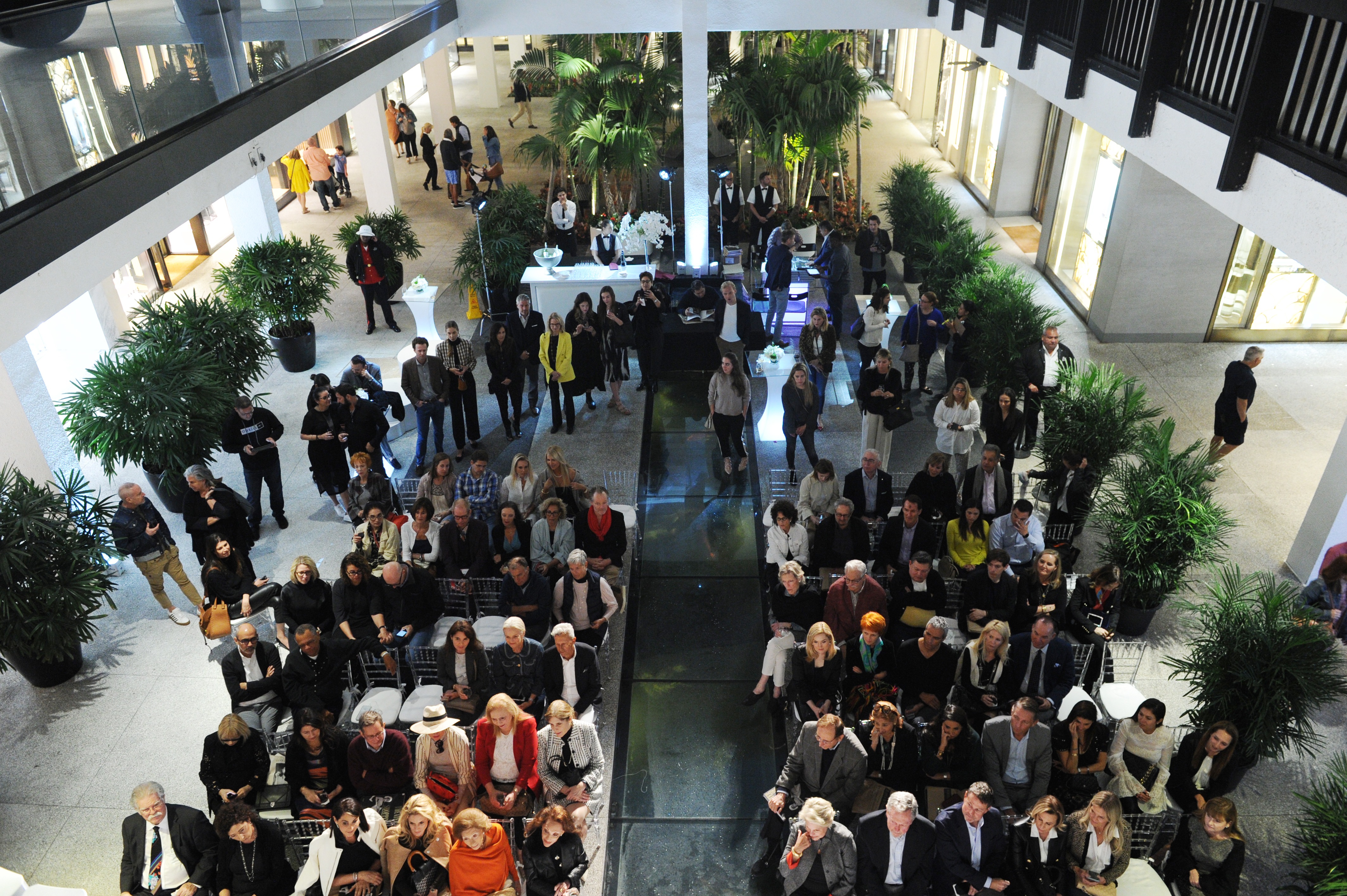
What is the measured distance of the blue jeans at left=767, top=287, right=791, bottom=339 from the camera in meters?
13.1

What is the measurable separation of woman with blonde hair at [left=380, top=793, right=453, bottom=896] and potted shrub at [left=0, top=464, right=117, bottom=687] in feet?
10.8

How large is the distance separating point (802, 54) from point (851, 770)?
1397 centimetres

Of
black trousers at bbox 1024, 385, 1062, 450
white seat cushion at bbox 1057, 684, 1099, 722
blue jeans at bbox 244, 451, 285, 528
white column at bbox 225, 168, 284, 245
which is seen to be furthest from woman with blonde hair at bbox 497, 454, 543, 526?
white column at bbox 225, 168, 284, 245

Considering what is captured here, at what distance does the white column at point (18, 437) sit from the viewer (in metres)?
8.38

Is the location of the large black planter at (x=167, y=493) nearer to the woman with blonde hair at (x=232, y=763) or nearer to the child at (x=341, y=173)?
the woman with blonde hair at (x=232, y=763)

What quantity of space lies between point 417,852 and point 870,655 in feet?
10.2

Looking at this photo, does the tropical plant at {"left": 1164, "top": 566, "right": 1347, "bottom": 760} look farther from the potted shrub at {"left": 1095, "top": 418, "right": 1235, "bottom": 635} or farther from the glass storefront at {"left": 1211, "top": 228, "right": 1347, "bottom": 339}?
the glass storefront at {"left": 1211, "top": 228, "right": 1347, "bottom": 339}

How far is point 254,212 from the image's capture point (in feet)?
46.2

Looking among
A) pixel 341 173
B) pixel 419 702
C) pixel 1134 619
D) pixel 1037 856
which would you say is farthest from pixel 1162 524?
pixel 341 173

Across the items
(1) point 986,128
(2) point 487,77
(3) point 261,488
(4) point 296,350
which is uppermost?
(1) point 986,128

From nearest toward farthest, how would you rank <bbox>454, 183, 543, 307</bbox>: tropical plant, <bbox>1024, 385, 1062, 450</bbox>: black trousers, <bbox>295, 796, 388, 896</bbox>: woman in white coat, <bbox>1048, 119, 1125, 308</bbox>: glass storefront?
<bbox>295, 796, 388, 896</bbox>: woman in white coat < <bbox>1024, 385, 1062, 450</bbox>: black trousers < <bbox>454, 183, 543, 307</bbox>: tropical plant < <bbox>1048, 119, 1125, 308</bbox>: glass storefront

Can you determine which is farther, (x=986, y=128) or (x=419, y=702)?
(x=986, y=128)

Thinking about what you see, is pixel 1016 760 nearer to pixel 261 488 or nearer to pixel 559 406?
pixel 559 406

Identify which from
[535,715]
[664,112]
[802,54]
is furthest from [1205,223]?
[535,715]
